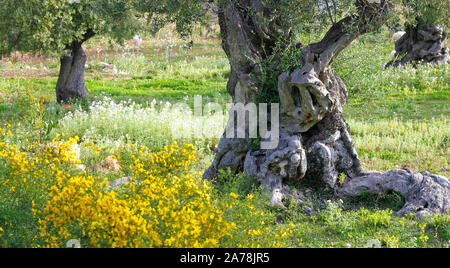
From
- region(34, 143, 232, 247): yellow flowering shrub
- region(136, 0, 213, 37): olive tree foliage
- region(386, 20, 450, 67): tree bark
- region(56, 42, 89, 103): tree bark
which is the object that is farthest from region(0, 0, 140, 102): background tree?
region(386, 20, 450, 67): tree bark

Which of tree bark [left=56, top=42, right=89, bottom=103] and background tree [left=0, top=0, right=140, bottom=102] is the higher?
background tree [left=0, top=0, right=140, bottom=102]

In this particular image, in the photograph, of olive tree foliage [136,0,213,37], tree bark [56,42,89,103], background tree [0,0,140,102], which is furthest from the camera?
tree bark [56,42,89,103]

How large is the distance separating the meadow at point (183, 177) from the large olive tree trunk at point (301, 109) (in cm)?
30

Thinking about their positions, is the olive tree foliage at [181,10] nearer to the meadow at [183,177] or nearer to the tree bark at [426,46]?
the meadow at [183,177]

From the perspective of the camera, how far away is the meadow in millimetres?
4031

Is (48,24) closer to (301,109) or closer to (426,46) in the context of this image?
(301,109)

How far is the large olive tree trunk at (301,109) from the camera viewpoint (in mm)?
6262

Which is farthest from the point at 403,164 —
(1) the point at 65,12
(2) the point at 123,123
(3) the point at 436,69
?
(3) the point at 436,69

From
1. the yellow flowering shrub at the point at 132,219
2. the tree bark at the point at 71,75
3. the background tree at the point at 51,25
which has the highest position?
the background tree at the point at 51,25

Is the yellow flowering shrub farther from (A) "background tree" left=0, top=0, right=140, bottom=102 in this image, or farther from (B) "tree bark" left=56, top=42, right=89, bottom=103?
(B) "tree bark" left=56, top=42, right=89, bottom=103

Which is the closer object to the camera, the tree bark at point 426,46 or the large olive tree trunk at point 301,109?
the large olive tree trunk at point 301,109

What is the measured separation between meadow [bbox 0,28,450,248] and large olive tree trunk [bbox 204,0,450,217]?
299mm

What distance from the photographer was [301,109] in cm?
653

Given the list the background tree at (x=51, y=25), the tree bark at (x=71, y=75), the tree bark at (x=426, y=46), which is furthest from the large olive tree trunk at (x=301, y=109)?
the tree bark at (x=426, y=46)
